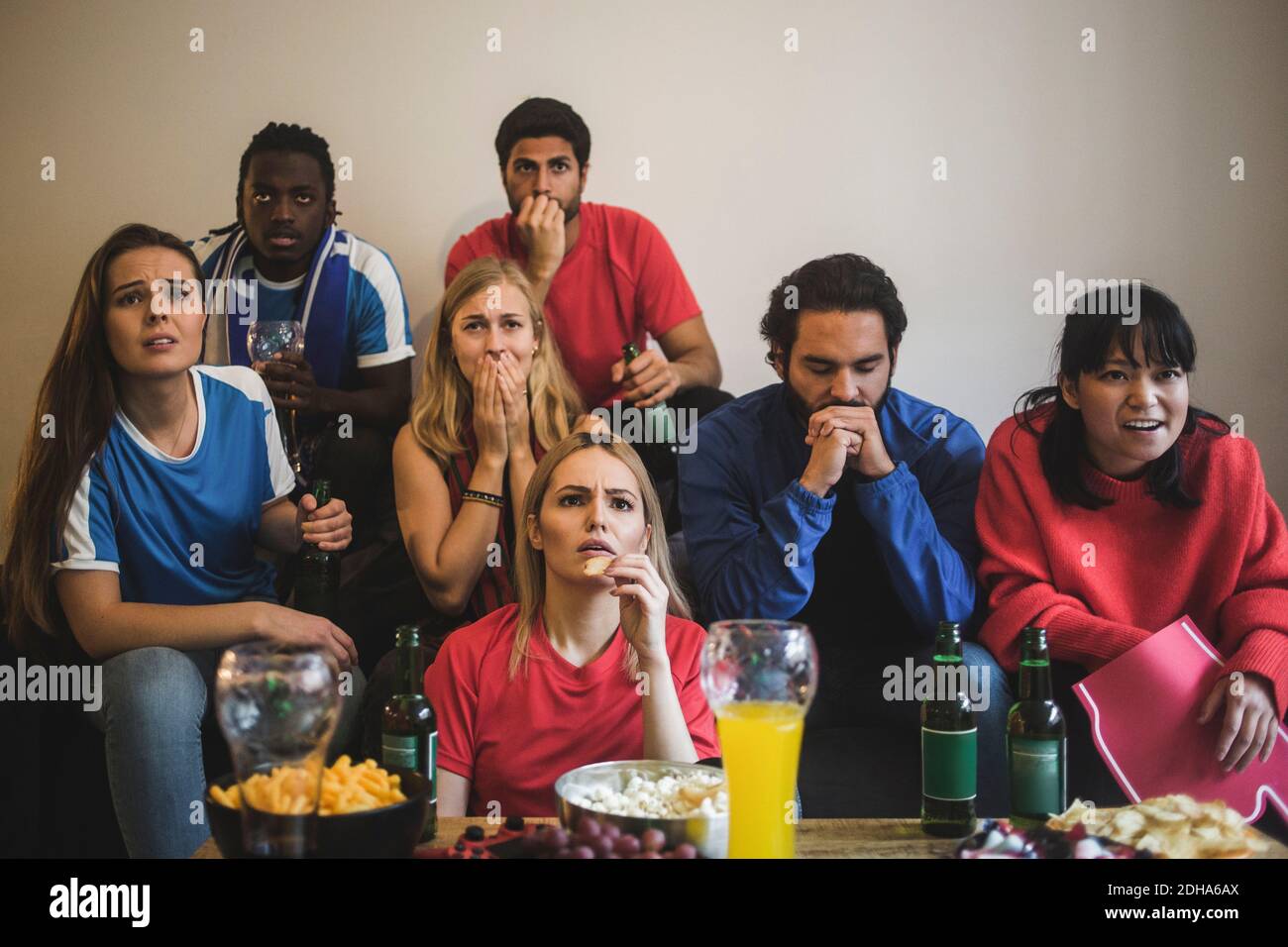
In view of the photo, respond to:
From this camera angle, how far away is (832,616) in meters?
2.12

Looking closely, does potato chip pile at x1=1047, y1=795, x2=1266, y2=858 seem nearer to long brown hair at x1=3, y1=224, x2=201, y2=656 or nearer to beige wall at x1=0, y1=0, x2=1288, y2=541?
long brown hair at x1=3, y1=224, x2=201, y2=656

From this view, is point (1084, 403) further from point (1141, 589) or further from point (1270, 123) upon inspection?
point (1270, 123)

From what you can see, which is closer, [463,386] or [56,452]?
[56,452]

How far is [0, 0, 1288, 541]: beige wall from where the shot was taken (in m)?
3.09

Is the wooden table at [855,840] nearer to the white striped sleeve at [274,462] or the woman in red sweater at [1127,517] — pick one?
the woman in red sweater at [1127,517]

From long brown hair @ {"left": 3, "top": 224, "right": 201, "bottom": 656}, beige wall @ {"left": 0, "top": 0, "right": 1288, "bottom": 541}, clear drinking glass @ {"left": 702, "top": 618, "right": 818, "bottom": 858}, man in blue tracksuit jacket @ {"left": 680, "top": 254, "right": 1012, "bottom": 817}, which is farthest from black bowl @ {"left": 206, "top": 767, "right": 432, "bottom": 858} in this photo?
beige wall @ {"left": 0, "top": 0, "right": 1288, "bottom": 541}

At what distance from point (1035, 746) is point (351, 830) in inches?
28.5

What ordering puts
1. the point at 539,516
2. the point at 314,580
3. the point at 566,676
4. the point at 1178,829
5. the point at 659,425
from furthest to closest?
1. the point at 659,425
2. the point at 314,580
3. the point at 539,516
4. the point at 566,676
5. the point at 1178,829

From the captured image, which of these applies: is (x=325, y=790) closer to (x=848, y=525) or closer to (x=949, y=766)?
(x=949, y=766)

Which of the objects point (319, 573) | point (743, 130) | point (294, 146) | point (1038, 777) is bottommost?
point (1038, 777)

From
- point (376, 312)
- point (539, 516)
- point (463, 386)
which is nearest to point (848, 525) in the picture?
point (539, 516)

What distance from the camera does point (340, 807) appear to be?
3.33 ft

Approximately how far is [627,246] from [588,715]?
1514 millimetres

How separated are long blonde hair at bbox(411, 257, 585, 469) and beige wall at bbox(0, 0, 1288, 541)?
832mm
